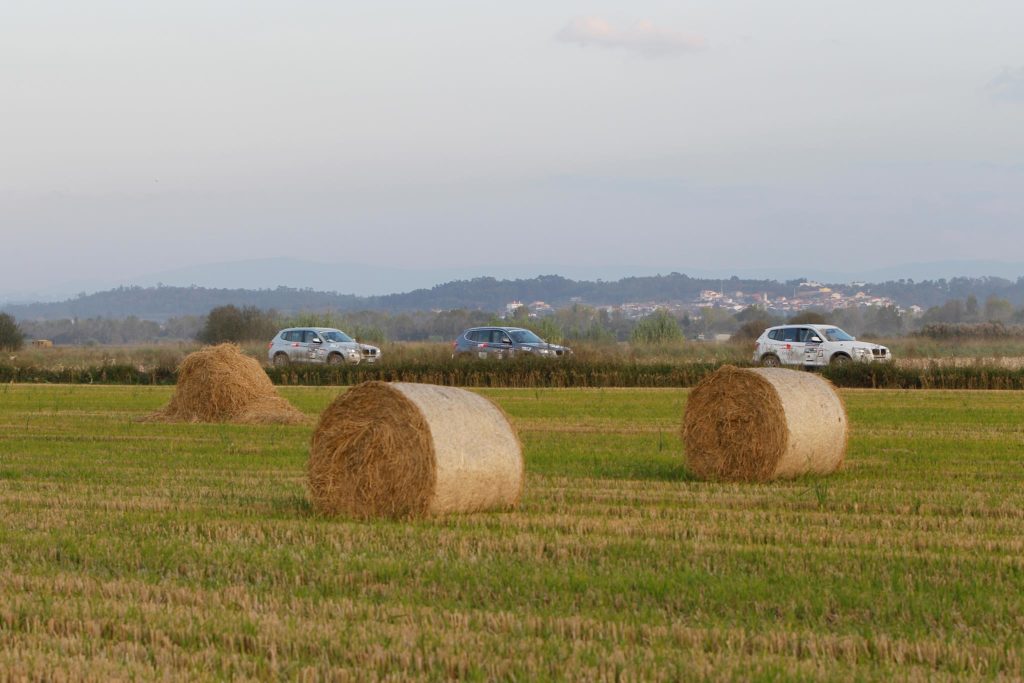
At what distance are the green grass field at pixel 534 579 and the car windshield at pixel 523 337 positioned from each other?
93.7 ft

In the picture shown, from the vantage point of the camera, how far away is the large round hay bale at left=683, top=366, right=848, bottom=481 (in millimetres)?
15883

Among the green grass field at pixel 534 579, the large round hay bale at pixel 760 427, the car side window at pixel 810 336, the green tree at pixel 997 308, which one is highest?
the green tree at pixel 997 308

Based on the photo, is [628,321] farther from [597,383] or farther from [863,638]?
[863,638]

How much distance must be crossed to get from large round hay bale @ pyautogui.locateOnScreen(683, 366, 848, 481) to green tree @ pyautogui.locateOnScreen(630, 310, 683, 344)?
46731 millimetres

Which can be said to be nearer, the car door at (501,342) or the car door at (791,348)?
the car door at (791,348)

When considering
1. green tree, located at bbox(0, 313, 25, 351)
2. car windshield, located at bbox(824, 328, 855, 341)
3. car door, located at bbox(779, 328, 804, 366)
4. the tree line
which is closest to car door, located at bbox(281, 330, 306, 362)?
the tree line

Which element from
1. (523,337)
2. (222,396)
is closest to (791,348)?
(523,337)

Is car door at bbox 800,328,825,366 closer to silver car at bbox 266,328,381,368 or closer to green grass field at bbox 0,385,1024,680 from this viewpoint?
silver car at bbox 266,328,381,368

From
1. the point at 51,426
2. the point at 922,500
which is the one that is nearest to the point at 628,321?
the point at 51,426

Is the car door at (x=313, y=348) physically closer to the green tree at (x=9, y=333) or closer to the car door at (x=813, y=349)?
the car door at (x=813, y=349)

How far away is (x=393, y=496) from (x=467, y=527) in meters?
1.01

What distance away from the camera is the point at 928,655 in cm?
726

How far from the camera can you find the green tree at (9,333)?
77.4m

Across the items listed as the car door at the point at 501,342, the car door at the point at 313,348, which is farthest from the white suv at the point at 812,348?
the car door at the point at 313,348
